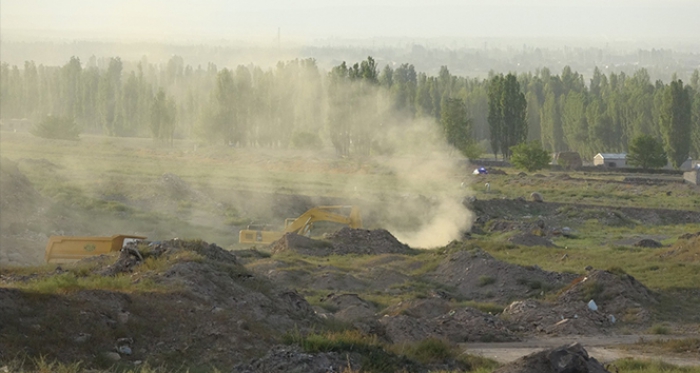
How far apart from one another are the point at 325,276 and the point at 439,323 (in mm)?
8390

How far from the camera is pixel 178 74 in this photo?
15312 centimetres

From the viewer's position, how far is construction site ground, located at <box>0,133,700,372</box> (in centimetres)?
1634

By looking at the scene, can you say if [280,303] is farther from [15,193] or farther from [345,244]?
[15,193]

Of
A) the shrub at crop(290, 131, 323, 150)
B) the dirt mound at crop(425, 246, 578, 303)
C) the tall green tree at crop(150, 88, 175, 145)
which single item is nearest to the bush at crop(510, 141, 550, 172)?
the shrub at crop(290, 131, 323, 150)

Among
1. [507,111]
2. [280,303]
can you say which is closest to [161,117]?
[507,111]

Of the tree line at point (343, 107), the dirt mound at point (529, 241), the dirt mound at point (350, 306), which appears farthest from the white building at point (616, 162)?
the dirt mound at point (350, 306)

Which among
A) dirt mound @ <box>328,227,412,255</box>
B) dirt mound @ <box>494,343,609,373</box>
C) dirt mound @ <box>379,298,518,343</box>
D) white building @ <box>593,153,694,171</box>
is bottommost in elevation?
white building @ <box>593,153,694,171</box>

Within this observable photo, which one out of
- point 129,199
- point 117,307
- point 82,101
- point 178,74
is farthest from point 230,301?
point 178,74

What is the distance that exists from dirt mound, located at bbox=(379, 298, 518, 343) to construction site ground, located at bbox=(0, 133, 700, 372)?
62 mm

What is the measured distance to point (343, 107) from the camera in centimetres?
8131

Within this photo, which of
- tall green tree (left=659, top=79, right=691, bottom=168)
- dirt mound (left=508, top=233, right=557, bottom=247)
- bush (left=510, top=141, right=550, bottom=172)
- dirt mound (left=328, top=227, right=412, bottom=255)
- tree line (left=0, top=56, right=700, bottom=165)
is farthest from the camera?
tall green tree (left=659, top=79, right=691, bottom=168)

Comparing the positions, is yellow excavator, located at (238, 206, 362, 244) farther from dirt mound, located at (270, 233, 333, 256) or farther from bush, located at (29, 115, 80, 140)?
bush, located at (29, 115, 80, 140)

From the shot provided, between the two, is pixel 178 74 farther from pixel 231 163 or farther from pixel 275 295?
pixel 275 295

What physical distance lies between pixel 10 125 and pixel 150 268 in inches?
3998
